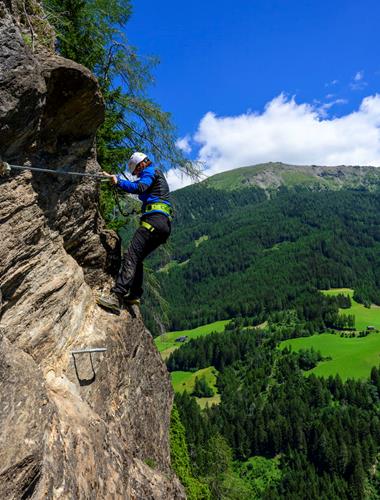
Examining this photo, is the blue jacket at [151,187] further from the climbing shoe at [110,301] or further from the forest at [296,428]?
the forest at [296,428]

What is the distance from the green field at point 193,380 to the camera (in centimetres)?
16050

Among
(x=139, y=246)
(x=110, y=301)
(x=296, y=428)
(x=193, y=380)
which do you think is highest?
(x=139, y=246)

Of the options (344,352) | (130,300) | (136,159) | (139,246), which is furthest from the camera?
(344,352)

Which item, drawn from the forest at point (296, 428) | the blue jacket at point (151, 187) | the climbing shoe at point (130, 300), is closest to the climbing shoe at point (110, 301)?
the climbing shoe at point (130, 300)

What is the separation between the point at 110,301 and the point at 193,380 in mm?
176199

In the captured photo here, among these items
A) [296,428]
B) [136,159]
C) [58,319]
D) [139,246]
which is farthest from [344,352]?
[58,319]

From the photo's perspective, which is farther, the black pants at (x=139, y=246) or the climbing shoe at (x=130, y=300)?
the climbing shoe at (x=130, y=300)

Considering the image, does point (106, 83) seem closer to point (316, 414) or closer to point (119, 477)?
point (119, 477)

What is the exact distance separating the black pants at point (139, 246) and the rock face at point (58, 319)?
679 mm

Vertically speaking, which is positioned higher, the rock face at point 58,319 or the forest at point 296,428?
the rock face at point 58,319

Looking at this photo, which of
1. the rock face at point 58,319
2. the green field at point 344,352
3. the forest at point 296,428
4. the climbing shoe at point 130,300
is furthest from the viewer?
the green field at point 344,352

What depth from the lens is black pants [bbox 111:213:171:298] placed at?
10195 millimetres

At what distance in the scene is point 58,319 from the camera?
8.34m

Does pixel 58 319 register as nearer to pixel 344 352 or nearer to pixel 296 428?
pixel 296 428
